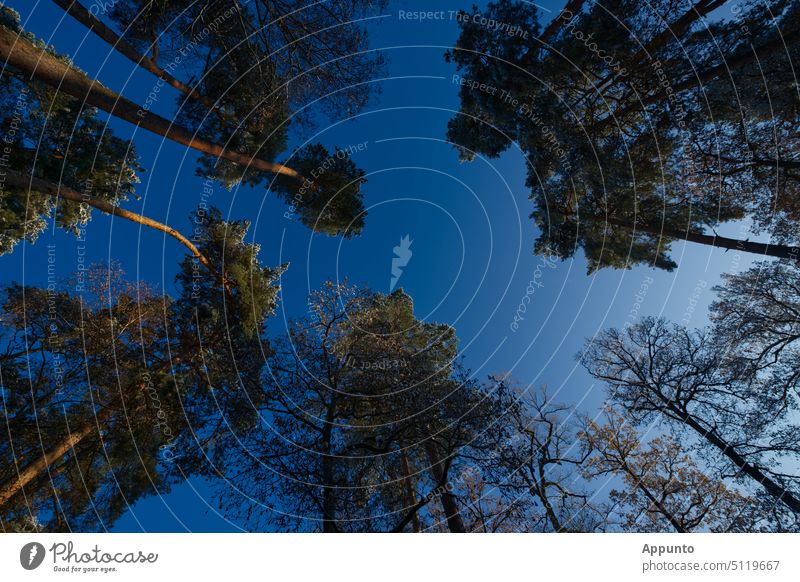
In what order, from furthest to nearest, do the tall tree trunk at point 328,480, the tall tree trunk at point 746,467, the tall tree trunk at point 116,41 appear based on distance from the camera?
the tall tree trunk at point 328,480, the tall tree trunk at point 116,41, the tall tree trunk at point 746,467

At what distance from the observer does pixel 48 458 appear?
830 centimetres

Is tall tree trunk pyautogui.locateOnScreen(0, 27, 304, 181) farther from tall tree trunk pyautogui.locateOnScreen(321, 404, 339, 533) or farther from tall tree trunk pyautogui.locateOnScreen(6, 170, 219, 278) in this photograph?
tall tree trunk pyautogui.locateOnScreen(321, 404, 339, 533)

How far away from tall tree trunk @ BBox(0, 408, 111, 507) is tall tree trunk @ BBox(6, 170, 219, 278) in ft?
17.3

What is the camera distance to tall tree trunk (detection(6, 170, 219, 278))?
795 cm

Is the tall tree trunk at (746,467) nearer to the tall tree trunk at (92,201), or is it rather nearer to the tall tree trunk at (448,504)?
the tall tree trunk at (448,504)

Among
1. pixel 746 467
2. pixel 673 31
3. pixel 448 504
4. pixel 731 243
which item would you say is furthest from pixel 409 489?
pixel 673 31

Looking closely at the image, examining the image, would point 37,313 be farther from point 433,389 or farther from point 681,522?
point 681,522

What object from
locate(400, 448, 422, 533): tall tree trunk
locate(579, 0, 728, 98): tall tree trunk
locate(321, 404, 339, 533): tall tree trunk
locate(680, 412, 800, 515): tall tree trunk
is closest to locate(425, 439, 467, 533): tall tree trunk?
locate(400, 448, 422, 533): tall tree trunk

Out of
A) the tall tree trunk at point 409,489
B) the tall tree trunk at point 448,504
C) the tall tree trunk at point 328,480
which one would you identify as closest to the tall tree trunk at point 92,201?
the tall tree trunk at point 328,480
